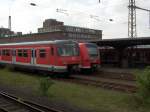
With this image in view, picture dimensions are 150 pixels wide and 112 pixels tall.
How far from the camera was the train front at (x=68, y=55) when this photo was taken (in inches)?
945

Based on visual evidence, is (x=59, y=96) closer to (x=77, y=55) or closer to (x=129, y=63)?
(x=77, y=55)

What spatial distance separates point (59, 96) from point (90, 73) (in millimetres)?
13927

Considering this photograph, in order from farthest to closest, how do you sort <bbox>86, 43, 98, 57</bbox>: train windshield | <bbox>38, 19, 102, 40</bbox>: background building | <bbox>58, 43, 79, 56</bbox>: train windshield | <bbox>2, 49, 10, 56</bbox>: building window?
<bbox>38, 19, 102, 40</bbox>: background building < <bbox>2, 49, 10, 56</bbox>: building window < <bbox>86, 43, 98, 57</bbox>: train windshield < <bbox>58, 43, 79, 56</bbox>: train windshield

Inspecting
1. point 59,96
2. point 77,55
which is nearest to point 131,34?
point 77,55

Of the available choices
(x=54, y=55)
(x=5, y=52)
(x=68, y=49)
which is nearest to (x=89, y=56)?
(x=68, y=49)

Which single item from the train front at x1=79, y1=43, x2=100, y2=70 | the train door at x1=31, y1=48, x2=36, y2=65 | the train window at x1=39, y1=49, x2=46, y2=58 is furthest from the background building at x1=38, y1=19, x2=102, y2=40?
the train window at x1=39, y1=49, x2=46, y2=58

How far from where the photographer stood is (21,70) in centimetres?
3238

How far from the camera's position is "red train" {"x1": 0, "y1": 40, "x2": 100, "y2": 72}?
24.1 metres

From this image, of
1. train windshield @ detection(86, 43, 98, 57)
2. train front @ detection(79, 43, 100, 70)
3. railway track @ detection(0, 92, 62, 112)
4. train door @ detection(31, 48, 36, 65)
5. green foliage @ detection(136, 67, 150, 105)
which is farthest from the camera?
train windshield @ detection(86, 43, 98, 57)

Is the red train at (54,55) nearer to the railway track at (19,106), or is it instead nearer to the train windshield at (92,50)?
the train windshield at (92,50)

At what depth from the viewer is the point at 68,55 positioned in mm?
24547

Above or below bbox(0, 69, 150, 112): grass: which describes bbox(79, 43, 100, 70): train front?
above

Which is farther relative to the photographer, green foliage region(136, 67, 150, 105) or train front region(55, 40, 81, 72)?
train front region(55, 40, 81, 72)

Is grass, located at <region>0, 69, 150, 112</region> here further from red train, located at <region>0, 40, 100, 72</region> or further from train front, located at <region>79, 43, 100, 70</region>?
train front, located at <region>79, 43, 100, 70</region>
